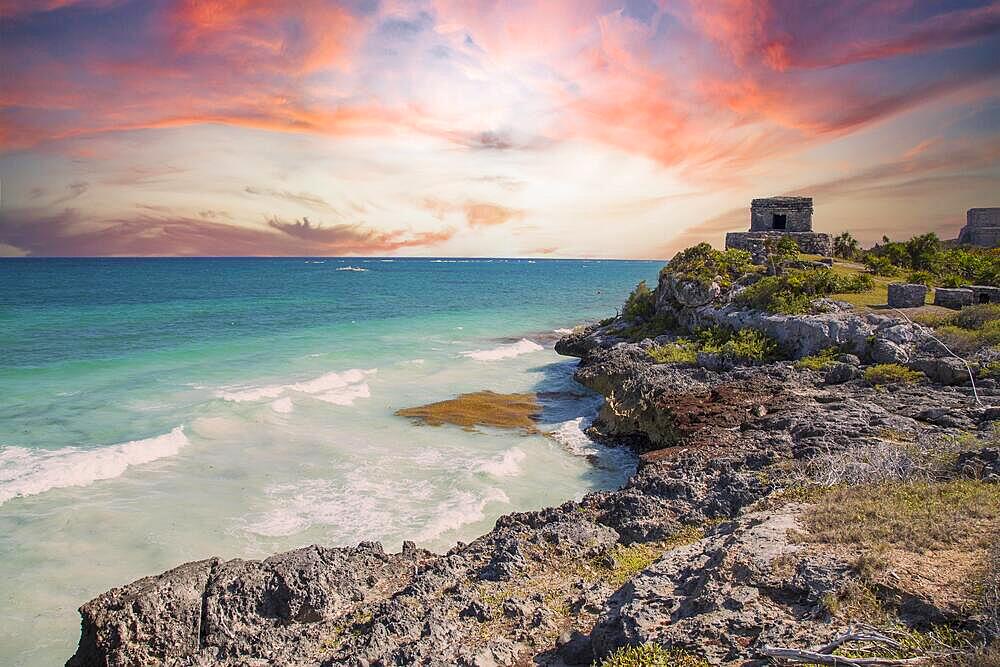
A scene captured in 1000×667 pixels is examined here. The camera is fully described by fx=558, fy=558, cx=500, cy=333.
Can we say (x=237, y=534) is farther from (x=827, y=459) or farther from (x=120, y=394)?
(x=120, y=394)

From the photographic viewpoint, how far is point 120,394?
2669cm

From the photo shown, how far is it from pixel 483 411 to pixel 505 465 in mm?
6812

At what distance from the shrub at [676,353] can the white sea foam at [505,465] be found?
8.44m

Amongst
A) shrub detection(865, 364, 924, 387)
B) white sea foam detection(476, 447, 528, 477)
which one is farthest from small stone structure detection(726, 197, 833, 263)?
white sea foam detection(476, 447, 528, 477)

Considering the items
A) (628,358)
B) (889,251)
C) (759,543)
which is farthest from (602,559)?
(889,251)

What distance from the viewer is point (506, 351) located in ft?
131

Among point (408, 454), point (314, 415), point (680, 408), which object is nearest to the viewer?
point (680, 408)

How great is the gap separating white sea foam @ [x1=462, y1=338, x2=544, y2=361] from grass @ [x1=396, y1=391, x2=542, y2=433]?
1013cm

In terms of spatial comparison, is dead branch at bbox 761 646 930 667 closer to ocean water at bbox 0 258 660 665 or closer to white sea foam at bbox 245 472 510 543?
ocean water at bbox 0 258 660 665

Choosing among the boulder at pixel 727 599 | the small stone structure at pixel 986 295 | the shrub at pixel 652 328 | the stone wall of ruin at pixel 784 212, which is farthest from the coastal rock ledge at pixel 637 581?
the stone wall of ruin at pixel 784 212

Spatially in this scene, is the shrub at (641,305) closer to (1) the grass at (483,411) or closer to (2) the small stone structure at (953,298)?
(1) the grass at (483,411)

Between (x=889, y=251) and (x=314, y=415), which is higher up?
(x=889, y=251)

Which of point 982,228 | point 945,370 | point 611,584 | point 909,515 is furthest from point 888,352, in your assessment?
point 982,228

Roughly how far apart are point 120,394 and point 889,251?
4487 centimetres
